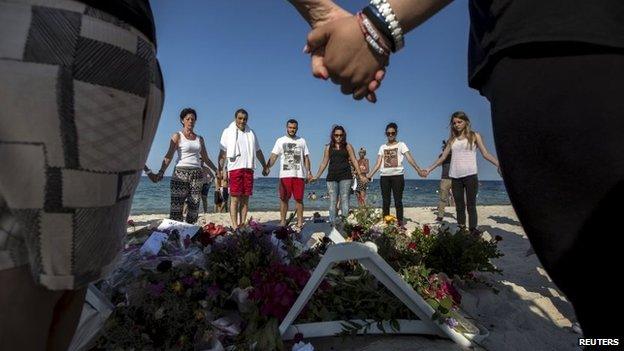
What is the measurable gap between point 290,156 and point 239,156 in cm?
112

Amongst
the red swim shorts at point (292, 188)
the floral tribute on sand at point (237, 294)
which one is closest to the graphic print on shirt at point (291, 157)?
the red swim shorts at point (292, 188)

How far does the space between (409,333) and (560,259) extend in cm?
195

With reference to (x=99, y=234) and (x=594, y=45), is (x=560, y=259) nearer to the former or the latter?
(x=594, y=45)

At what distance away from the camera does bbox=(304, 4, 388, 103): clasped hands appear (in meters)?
1.14

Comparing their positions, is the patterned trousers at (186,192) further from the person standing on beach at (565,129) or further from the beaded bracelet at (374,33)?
the person standing on beach at (565,129)

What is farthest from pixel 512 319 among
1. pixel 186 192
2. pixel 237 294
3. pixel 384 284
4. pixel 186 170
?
pixel 186 170

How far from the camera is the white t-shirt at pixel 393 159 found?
A: 8.19m

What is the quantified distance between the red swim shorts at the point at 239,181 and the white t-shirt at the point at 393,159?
2.88 metres

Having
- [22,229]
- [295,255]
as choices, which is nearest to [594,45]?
[22,229]

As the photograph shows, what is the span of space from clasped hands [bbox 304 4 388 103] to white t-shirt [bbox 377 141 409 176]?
7.10m

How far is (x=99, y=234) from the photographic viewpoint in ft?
2.94

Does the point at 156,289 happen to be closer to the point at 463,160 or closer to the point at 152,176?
the point at 152,176

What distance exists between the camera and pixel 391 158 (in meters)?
8.25

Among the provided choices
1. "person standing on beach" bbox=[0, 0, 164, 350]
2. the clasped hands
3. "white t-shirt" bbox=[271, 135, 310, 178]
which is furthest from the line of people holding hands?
"person standing on beach" bbox=[0, 0, 164, 350]
